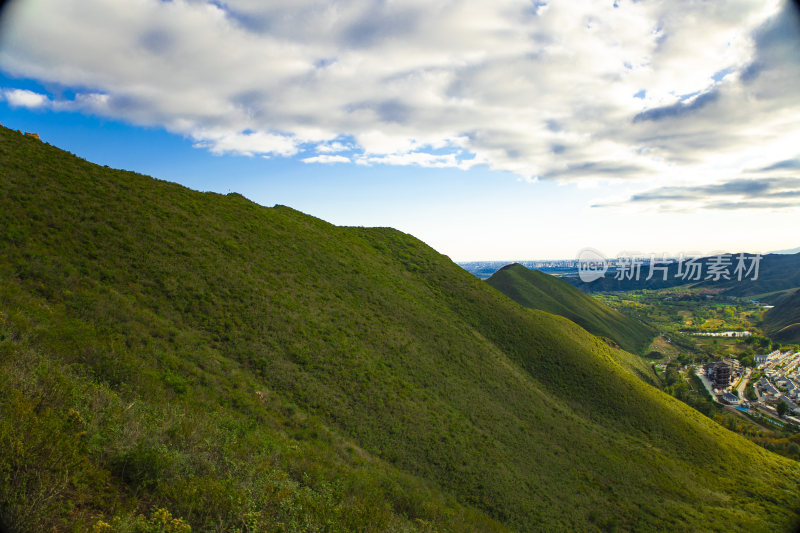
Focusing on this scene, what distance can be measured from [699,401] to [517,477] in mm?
98953

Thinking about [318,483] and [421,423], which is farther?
[421,423]

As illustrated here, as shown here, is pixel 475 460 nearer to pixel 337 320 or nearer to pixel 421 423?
pixel 421 423

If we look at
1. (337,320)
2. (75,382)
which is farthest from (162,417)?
(337,320)

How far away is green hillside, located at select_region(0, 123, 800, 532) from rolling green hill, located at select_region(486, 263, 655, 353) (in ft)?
206

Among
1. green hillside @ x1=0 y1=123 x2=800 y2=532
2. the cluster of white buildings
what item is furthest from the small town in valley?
green hillside @ x1=0 y1=123 x2=800 y2=532

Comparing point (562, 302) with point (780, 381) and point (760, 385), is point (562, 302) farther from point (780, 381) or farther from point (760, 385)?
point (780, 381)

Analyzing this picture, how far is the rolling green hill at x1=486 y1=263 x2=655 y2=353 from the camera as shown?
108 m

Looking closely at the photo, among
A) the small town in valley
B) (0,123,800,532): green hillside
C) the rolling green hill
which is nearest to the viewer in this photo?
(0,123,800,532): green hillside

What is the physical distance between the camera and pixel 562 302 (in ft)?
386

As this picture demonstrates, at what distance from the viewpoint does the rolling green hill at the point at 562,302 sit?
356 feet

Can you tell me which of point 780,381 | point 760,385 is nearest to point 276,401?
point 760,385

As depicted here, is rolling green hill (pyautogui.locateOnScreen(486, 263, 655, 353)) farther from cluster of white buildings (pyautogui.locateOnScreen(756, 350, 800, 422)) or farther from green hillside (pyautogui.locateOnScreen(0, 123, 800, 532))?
green hillside (pyautogui.locateOnScreen(0, 123, 800, 532))

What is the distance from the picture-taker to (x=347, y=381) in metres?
22.7

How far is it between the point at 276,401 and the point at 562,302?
123 m
